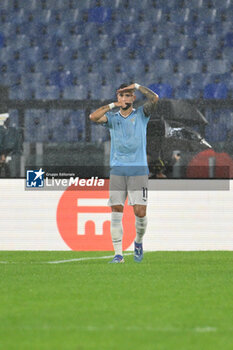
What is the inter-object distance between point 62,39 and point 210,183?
4.84 m

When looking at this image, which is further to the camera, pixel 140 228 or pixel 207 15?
pixel 207 15

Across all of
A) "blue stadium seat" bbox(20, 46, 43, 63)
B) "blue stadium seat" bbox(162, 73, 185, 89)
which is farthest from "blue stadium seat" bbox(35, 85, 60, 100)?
"blue stadium seat" bbox(162, 73, 185, 89)

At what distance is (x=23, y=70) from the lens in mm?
13680

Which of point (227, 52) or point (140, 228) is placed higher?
point (227, 52)

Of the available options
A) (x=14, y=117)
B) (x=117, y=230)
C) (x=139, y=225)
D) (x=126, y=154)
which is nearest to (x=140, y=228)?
(x=139, y=225)

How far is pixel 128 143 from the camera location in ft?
26.2

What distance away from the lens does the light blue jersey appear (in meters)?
7.96

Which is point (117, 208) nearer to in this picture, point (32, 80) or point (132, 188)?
point (132, 188)
